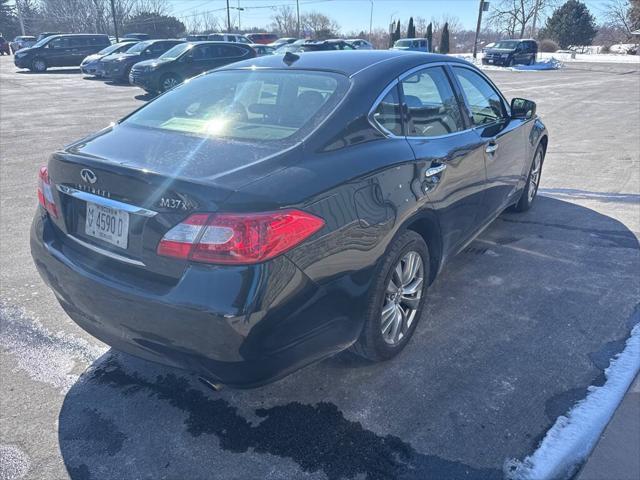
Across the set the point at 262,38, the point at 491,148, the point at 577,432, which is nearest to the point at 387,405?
the point at 577,432

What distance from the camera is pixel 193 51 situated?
16984mm

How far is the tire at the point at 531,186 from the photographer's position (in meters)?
5.23

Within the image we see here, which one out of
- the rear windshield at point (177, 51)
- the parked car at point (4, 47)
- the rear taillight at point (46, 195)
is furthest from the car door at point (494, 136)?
the parked car at point (4, 47)

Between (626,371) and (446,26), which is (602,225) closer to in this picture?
(626,371)

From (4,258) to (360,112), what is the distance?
11.1ft

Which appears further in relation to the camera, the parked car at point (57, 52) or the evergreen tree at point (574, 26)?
the evergreen tree at point (574, 26)

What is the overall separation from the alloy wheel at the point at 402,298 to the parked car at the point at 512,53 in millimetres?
32911

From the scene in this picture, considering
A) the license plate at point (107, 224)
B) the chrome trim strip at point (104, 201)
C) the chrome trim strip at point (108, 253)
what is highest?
the chrome trim strip at point (104, 201)

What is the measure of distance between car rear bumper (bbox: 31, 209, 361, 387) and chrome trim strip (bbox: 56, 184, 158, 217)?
256 millimetres

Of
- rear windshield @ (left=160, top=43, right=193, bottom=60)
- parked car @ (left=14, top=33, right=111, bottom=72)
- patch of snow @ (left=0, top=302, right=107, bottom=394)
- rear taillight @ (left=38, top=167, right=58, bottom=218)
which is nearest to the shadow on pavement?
patch of snow @ (left=0, top=302, right=107, bottom=394)

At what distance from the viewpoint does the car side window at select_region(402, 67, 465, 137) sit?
313 centimetres

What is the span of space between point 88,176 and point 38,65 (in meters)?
29.2

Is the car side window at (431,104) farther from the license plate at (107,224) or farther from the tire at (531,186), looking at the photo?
the tire at (531,186)

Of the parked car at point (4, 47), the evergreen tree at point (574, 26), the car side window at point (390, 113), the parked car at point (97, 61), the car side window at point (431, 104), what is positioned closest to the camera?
the car side window at point (390, 113)
